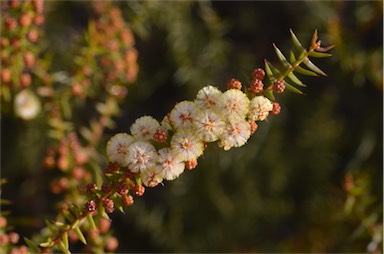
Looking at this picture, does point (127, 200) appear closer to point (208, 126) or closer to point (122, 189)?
point (122, 189)

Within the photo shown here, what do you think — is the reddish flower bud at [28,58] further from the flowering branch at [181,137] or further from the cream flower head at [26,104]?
the flowering branch at [181,137]

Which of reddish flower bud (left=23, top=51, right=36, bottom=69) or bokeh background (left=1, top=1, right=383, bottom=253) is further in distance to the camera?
bokeh background (left=1, top=1, right=383, bottom=253)

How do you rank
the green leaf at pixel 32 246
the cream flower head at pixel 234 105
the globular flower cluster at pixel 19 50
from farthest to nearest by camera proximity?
the globular flower cluster at pixel 19 50
the green leaf at pixel 32 246
the cream flower head at pixel 234 105

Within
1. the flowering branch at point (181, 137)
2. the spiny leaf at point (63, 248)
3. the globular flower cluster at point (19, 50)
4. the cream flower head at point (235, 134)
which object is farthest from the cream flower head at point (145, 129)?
the globular flower cluster at point (19, 50)

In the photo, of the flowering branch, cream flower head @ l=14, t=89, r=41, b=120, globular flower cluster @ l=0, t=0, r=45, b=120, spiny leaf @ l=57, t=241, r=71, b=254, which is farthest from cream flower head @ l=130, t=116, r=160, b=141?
cream flower head @ l=14, t=89, r=41, b=120

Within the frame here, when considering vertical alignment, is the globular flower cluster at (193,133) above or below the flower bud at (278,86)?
below

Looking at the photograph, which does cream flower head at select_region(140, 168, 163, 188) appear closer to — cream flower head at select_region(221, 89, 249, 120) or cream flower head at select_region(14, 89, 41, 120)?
cream flower head at select_region(221, 89, 249, 120)
